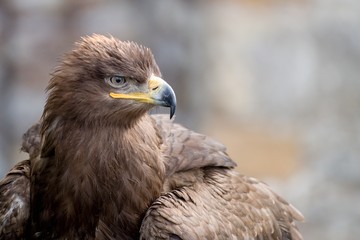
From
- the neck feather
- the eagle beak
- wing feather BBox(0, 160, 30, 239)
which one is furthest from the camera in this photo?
wing feather BBox(0, 160, 30, 239)

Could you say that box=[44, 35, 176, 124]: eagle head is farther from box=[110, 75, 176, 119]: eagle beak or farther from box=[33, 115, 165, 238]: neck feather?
box=[33, 115, 165, 238]: neck feather

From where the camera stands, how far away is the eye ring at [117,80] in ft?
19.4

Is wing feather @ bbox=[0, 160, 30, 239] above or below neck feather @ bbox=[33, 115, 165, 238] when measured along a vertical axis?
below

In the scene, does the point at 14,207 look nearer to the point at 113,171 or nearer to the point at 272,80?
the point at 113,171

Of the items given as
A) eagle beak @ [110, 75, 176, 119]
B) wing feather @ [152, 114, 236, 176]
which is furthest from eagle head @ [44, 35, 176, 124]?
wing feather @ [152, 114, 236, 176]

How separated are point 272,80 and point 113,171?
397 centimetres

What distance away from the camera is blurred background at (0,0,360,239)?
9898 millimetres

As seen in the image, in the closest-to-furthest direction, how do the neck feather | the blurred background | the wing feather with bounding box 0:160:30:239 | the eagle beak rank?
the eagle beak
the neck feather
the wing feather with bounding box 0:160:30:239
the blurred background

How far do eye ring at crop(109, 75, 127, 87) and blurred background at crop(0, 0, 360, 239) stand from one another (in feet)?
13.2

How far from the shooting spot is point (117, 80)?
233 inches

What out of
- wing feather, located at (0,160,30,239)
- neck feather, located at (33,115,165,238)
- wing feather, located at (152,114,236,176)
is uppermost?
wing feather, located at (152,114,236,176)

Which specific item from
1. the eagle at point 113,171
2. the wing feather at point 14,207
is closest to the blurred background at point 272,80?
the eagle at point 113,171

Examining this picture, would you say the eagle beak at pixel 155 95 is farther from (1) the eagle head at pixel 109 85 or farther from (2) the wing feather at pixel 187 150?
(2) the wing feather at pixel 187 150

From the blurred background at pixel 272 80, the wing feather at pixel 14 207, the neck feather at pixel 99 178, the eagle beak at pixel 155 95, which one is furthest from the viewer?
the blurred background at pixel 272 80
